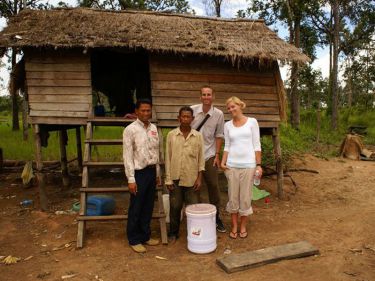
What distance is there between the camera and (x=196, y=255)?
4.60 meters

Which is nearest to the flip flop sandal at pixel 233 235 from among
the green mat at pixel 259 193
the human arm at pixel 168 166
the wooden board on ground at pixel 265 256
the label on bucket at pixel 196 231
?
the wooden board on ground at pixel 265 256

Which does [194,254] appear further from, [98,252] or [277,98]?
[277,98]

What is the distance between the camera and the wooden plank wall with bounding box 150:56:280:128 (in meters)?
6.87

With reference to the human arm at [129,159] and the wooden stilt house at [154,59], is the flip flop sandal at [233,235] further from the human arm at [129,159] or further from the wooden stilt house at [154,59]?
the wooden stilt house at [154,59]

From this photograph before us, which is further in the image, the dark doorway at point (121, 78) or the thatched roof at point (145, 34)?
the dark doorway at point (121, 78)

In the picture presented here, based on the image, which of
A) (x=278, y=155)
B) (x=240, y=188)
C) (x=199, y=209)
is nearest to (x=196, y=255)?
(x=199, y=209)

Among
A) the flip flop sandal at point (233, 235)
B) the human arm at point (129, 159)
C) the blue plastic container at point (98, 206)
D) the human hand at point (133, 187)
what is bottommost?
the flip flop sandal at point (233, 235)

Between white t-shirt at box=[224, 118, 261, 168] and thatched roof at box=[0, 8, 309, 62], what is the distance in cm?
224

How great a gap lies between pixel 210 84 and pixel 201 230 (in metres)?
3.34

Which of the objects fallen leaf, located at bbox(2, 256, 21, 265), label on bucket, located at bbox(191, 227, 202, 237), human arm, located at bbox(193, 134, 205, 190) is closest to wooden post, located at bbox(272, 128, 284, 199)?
human arm, located at bbox(193, 134, 205, 190)

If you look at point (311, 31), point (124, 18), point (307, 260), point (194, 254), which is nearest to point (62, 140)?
point (124, 18)

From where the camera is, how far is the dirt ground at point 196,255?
410 centimetres

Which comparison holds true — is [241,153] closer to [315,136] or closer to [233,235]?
[233,235]

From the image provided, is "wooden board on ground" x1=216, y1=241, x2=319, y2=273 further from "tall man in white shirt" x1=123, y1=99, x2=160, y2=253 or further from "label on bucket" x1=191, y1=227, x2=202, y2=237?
"tall man in white shirt" x1=123, y1=99, x2=160, y2=253
